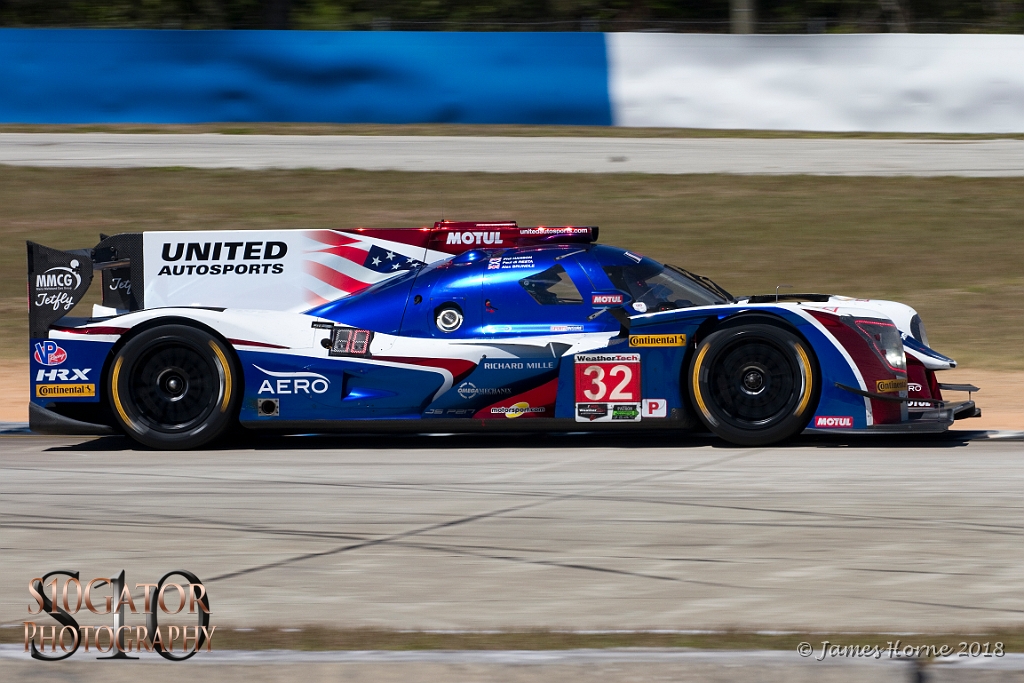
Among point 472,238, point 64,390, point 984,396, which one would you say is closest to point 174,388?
point 64,390

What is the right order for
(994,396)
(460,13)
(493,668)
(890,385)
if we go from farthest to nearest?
(460,13)
(994,396)
(890,385)
(493,668)

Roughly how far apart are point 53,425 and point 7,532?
253cm

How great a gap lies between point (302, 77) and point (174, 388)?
16.3 metres

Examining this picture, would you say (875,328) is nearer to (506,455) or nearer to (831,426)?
(831,426)

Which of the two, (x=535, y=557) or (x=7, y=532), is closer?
(x=535, y=557)

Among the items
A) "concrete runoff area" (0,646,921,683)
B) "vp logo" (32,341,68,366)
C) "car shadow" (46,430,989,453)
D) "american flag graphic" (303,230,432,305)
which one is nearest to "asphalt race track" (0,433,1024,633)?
"car shadow" (46,430,989,453)

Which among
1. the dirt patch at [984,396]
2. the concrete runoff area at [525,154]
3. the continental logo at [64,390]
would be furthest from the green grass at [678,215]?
the continental logo at [64,390]

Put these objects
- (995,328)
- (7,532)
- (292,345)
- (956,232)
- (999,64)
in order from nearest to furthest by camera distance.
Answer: (7,532) → (292,345) → (995,328) → (956,232) → (999,64)

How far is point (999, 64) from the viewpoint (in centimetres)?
2211

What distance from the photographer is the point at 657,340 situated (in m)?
8.14

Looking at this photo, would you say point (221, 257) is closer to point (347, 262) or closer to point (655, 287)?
point (347, 262)

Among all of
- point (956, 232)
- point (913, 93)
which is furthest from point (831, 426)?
point (913, 93)

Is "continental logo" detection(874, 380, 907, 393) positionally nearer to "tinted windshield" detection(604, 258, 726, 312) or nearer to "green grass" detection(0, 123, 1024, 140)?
"tinted windshield" detection(604, 258, 726, 312)

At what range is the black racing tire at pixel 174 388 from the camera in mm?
8500
